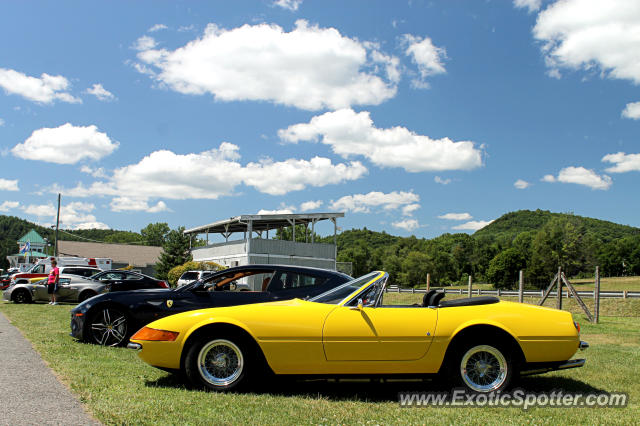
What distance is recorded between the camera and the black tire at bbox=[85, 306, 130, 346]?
815 cm

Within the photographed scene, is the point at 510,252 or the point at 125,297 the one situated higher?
the point at 510,252

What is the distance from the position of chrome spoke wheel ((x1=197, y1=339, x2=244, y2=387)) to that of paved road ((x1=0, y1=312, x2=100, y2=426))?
3.63 ft

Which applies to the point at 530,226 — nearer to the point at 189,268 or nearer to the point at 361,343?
the point at 189,268

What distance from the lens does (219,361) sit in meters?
5.01

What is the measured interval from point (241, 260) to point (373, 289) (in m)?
29.7

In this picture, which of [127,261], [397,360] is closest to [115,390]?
[397,360]

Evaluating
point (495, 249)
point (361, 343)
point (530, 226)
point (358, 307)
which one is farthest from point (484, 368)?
point (530, 226)

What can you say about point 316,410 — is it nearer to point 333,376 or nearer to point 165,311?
point 333,376

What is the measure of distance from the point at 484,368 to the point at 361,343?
122 cm

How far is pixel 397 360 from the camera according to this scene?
15.9 feet

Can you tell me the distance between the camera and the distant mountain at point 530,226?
364 feet

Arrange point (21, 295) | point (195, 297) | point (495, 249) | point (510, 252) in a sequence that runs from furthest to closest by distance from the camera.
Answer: point (495, 249), point (510, 252), point (21, 295), point (195, 297)

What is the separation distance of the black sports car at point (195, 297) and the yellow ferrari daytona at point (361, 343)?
2.38 metres

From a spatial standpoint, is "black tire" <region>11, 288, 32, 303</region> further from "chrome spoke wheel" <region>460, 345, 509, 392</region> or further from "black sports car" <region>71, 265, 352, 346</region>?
"chrome spoke wheel" <region>460, 345, 509, 392</region>
